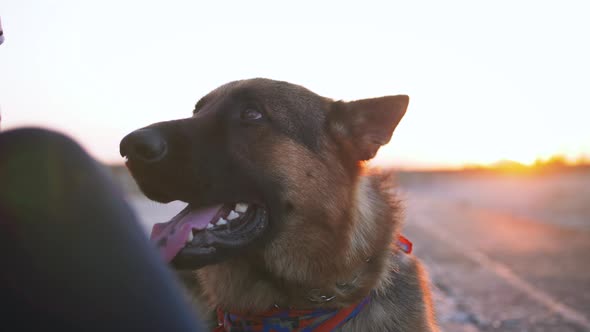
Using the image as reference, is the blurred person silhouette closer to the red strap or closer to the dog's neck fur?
the dog's neck fur

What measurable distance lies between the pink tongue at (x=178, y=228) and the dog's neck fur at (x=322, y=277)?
42 cm

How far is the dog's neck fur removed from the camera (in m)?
3.08

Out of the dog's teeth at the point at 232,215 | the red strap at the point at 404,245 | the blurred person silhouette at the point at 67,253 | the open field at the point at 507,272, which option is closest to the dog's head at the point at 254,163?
the dog's teeth at the point at 232,215

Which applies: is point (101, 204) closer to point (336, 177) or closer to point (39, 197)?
point (39, 197)

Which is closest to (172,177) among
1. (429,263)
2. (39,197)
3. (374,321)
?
(374,321)

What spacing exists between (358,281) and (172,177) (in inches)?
49.6

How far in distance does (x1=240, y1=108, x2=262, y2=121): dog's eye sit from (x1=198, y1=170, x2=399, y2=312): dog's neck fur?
79cm

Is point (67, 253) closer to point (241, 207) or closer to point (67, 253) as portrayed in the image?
point (67, 253)

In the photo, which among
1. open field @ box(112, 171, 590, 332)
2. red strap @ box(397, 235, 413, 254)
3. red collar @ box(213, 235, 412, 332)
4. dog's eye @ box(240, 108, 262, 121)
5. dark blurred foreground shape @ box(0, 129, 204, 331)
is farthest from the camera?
open field @ box(112, 171, 590, 332)

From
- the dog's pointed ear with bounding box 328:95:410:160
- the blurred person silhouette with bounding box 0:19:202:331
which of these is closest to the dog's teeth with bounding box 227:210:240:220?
the dog's pointed ear with bounding box 328:95:410:160

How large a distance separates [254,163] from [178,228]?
0.60m

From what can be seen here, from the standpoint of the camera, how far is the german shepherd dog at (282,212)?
2830mm

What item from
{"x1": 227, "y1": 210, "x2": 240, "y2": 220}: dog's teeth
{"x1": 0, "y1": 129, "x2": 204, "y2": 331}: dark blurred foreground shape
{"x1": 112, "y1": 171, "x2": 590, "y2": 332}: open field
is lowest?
{"x1": 112, "y1": 171, "x2": 590, "y2": 332}: open field

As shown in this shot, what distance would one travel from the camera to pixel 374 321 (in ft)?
10.4
